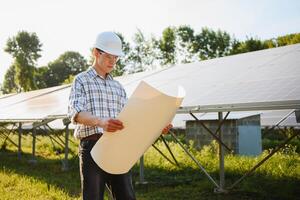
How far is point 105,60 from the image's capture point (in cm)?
252

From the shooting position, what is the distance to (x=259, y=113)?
8172 millimetres

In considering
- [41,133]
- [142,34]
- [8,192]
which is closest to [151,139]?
[8,192]

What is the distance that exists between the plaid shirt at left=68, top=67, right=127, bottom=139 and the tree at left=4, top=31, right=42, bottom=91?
3821cm

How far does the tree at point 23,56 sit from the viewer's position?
3878cm

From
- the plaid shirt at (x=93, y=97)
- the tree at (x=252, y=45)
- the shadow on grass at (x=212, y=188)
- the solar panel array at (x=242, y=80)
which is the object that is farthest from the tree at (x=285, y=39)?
the plaid shirt at (x=93, y=97)

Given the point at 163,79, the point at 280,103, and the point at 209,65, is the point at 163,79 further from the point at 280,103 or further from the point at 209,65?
the point at 280,103

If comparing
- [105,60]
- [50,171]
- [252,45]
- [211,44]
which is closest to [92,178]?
[105,60]

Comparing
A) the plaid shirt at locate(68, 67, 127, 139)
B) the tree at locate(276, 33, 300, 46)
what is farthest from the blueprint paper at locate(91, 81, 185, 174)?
the tree at locate(276, 33, 300, 46)

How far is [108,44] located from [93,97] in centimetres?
37

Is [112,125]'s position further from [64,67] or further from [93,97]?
[64,67]

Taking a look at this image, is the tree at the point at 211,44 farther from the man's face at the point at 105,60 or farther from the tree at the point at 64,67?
the man's face at the point at 105,60

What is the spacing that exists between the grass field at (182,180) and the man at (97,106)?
2669 millimetres

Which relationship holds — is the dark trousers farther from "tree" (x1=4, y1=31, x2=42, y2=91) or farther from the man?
"tree" (x1=4, y1=31, x2=42, y2=91)

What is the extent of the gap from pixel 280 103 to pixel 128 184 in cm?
230
